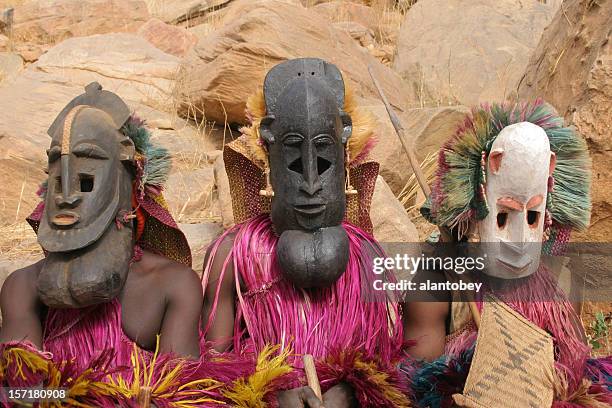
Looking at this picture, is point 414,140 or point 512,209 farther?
point 414,140

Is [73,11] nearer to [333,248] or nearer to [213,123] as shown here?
[213,123]

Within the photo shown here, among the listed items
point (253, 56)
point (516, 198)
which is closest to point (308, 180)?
point (516, 198)

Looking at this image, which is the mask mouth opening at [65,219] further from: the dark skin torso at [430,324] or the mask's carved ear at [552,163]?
the mask's carved ear at [552,163]

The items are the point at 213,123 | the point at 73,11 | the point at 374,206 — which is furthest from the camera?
the point at 73,11

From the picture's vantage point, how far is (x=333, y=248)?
3.08m

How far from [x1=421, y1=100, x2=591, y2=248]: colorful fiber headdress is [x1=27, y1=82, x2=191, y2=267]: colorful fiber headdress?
97cm

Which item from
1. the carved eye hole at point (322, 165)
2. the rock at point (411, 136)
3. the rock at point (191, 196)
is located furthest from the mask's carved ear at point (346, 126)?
the rock at point (191, 196)

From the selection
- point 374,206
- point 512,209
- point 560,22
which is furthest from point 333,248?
point 560,22

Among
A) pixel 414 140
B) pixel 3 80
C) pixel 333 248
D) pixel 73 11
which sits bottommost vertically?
pixel 333 248

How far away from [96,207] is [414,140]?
287 cm

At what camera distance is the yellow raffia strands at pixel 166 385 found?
8.99ft

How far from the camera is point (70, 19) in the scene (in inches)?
407

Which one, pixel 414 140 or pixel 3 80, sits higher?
pixel 3 80

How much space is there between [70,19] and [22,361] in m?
8.22
